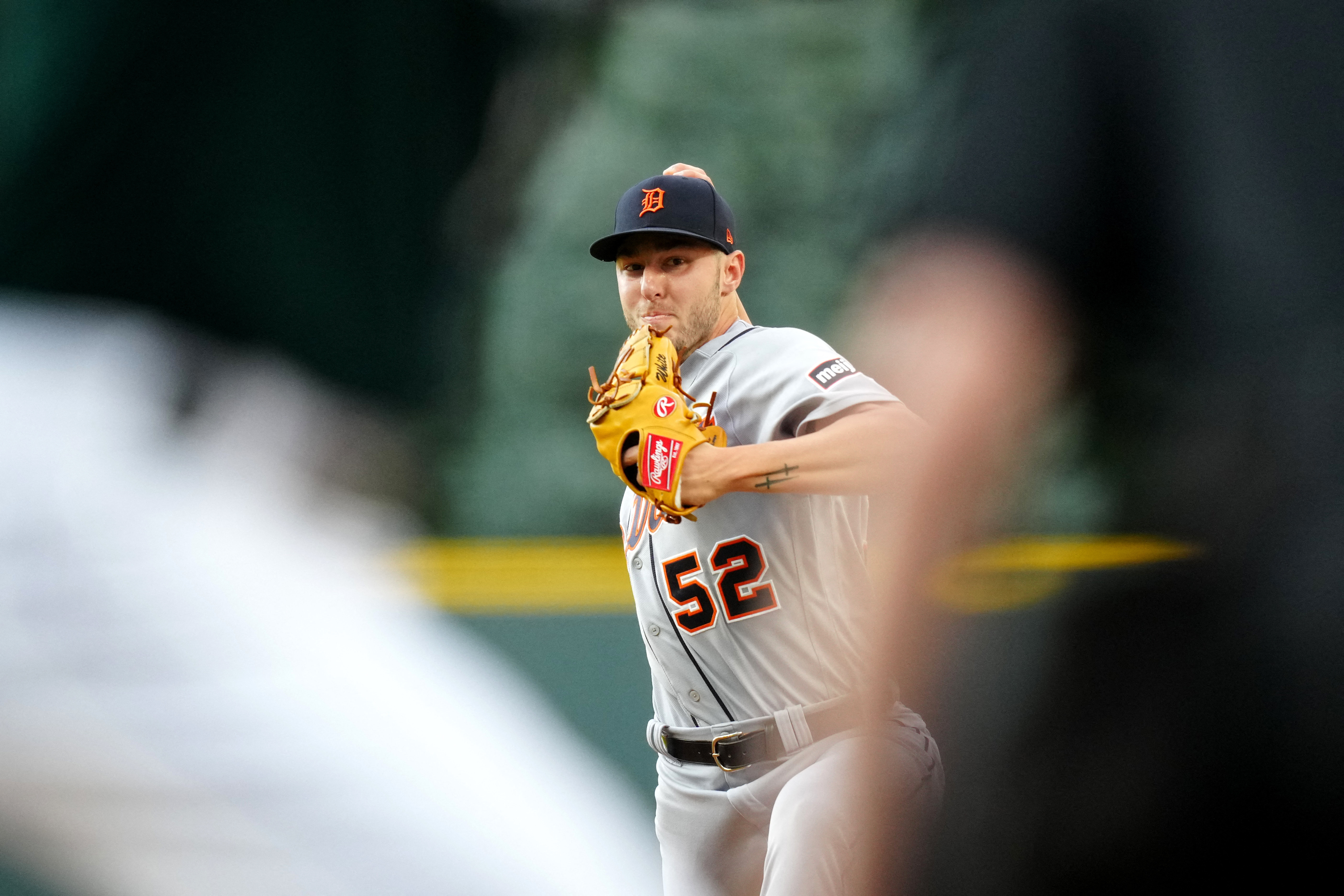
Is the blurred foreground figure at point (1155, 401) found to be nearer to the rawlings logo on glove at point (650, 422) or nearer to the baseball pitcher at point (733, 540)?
the baseball pitcher at point (733, 540)

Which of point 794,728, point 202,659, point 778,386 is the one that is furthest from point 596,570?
point 202,659

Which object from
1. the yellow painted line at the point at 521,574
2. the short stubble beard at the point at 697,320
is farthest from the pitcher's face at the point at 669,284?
the yellow painted line at the point at 521,574

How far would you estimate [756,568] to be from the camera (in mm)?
1044

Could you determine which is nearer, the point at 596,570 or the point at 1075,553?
the point at 1075,553

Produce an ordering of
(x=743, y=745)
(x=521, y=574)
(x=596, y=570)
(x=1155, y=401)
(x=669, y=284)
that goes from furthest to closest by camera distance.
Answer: (x=596, y=570), (x=521, y=574), (x=743, y=745), (x=669, y=284), (x=1155, y=401)

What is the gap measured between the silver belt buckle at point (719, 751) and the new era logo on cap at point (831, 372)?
1.32 feet

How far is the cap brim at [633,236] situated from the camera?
3.18 ft

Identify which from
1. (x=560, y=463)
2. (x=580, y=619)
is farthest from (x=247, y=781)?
(x=580, y=619)

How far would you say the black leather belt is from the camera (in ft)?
3.49

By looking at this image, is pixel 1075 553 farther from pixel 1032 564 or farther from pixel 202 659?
pixel 202 659

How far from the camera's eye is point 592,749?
3.76 feet

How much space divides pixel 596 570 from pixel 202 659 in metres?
1.04

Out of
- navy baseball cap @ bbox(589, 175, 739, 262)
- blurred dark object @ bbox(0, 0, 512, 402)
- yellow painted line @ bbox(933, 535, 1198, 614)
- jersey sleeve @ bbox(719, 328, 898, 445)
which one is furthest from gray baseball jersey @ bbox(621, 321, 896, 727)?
blurred dark object @ bbox(0, 0, 512, 402)

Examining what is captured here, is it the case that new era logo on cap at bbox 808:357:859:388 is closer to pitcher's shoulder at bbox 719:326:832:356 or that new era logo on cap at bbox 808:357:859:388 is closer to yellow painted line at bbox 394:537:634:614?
pitcher's shoulder at bbox 719:326:832:356
